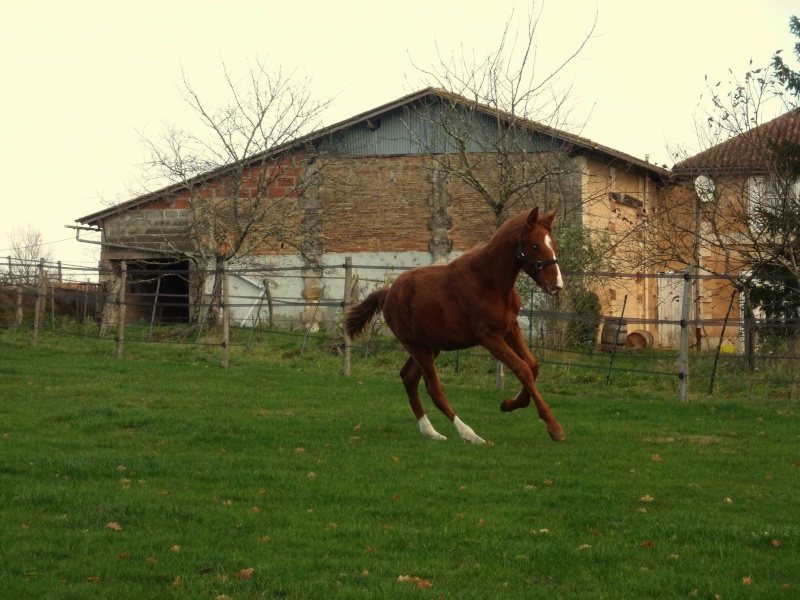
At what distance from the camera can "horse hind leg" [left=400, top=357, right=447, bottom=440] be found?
35.6 feet

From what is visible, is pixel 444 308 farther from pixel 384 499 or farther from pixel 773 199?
pixel 773 199

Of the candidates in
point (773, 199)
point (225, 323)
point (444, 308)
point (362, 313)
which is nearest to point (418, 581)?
point (444, 308)

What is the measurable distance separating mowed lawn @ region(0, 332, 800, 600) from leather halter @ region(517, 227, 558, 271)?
167cm

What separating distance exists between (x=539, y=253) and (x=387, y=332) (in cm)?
1488

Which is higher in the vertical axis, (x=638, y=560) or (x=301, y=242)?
(x=301, y=242)

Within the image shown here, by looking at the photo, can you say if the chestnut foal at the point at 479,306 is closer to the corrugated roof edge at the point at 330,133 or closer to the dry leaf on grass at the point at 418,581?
the dry leaf on grass at the point at 418,581

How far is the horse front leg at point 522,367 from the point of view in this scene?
10297mm

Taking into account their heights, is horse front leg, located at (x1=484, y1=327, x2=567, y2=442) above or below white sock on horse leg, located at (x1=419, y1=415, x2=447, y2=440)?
above

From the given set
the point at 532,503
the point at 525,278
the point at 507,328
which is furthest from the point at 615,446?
the point at 525,278

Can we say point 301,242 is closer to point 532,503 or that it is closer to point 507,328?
point 507,328

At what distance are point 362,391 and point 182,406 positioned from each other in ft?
9.39

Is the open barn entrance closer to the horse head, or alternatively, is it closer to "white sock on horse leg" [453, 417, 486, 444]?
"white sock on horse leg" [453, 417, 486, 444]

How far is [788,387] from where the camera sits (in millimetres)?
15391

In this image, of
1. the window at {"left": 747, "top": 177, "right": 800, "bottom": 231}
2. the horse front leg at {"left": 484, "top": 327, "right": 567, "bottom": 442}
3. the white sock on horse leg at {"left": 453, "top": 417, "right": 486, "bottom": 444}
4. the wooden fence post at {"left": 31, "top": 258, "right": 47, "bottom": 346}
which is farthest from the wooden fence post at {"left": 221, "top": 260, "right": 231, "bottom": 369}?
the window at {"left": 747, "top": 177, "right": 800, "bottom": 231}
